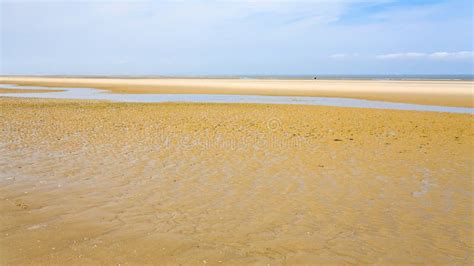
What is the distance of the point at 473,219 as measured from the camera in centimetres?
597

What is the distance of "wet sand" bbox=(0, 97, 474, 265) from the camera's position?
15.7 feet

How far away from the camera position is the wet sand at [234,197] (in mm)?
4777

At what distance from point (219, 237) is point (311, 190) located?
2.87 m

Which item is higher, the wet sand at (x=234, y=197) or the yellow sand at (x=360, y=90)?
the yellow sand at (x=360, y=90)

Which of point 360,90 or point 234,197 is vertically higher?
point 360,90

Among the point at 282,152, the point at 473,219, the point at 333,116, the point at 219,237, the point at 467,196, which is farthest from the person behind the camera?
the point at 333,116

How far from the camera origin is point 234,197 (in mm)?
6855

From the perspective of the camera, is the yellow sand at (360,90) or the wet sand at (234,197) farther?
the yellow sand at (360,90)

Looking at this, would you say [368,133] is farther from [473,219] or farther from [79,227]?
[79,227]

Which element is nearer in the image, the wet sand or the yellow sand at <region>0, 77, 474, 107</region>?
the wet sand

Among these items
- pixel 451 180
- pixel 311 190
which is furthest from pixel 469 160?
pixel 311 190

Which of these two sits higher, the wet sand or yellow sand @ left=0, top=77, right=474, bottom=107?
yellow sand @ left=0, top=77, right=474, bottom=107

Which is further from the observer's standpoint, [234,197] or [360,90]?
[360,90]

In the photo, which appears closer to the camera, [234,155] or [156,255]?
[156,255]
